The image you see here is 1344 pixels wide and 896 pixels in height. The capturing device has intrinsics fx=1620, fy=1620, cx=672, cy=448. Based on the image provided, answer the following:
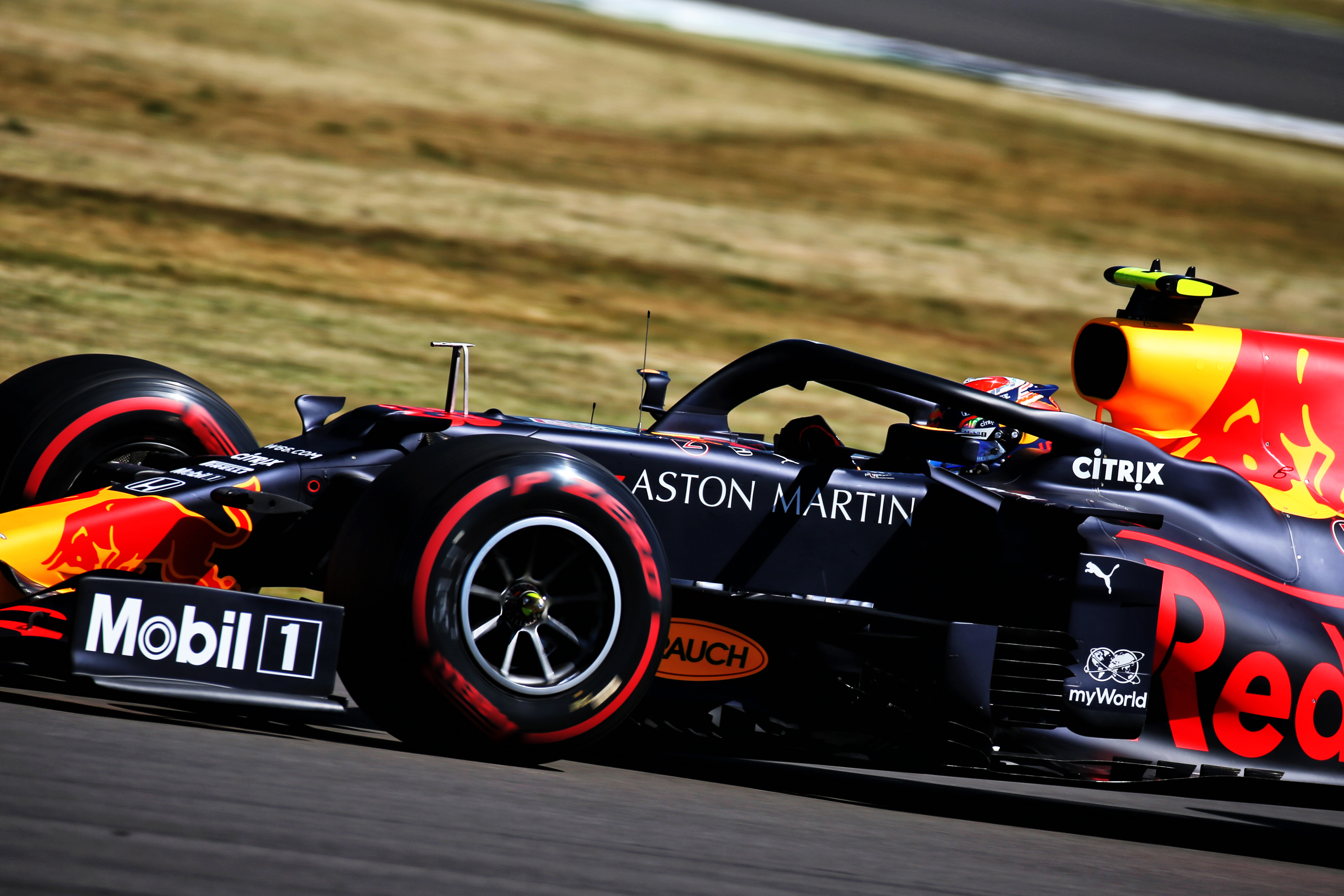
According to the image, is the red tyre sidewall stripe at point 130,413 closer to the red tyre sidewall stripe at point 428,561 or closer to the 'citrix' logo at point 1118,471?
the red tyre sidewall stripe at point 428,561

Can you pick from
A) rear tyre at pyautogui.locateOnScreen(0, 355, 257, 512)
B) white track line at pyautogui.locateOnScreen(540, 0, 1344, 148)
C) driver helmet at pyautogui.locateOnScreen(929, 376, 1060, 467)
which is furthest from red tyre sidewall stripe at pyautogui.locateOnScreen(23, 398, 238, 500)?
white track line at pyautogui.locateOnScreen(540, 0, 1344, 148)

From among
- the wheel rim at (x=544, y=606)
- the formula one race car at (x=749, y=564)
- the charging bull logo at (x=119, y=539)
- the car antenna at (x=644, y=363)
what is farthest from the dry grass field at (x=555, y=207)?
the wheel rim at (x=544, y=606)

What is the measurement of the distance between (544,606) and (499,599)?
11 cm

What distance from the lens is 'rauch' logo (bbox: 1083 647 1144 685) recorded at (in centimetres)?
461

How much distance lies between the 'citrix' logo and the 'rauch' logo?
1.87 ft

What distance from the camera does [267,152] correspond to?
15.5 metres

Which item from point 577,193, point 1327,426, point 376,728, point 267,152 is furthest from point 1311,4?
point 376,728

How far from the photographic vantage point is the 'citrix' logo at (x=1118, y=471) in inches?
193

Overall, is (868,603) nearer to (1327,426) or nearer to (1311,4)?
(1327,426)

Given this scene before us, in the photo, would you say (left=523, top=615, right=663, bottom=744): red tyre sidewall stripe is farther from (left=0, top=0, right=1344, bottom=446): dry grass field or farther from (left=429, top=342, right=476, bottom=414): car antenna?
(left=0, top=0, right=1344, bottom=446): dry grass field

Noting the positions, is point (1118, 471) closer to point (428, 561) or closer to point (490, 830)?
point (428, 561)

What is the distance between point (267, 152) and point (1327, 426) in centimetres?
1210

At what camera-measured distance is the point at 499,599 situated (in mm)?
3945

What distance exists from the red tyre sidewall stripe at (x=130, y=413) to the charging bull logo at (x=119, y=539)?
71 cm
